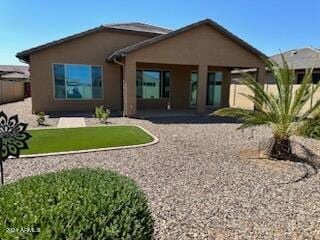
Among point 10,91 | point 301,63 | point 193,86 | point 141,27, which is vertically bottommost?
point 10,91

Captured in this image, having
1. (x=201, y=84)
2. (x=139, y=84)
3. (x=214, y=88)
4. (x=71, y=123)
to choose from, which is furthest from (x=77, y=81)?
(x=214, y=88)

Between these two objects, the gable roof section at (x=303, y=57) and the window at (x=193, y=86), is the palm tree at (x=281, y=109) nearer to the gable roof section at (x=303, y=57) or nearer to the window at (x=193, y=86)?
the window at (x=193, y=86)

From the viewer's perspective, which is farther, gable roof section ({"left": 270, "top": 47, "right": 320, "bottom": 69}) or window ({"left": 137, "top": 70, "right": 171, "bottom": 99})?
gable roof section ({"left": 270, "top": 47, "right": 320, "bottom": 69})

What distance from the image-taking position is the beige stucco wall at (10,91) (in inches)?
1059

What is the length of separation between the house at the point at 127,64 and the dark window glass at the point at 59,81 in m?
0.02

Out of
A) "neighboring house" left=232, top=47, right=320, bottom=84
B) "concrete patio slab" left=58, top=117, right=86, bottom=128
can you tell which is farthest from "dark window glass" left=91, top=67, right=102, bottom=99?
"neighboring house" left=232, top=47, right=320, bottom=84

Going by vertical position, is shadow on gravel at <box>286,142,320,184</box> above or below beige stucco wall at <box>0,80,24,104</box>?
below

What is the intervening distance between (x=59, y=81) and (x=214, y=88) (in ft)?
37.1

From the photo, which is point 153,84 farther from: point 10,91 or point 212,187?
point 10,91

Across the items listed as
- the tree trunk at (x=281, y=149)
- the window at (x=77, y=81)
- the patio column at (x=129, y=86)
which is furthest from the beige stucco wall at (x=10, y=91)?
the tree trunk at (x=281, y=149)

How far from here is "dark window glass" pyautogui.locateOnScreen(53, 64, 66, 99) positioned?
1689 centimetres

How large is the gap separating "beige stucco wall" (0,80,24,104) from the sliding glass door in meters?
18.8

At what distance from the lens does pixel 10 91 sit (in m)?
29.4

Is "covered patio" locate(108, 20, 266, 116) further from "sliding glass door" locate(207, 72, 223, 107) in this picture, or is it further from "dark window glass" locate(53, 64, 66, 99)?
"dark window glass" locate(53, 64, 66, 99)
